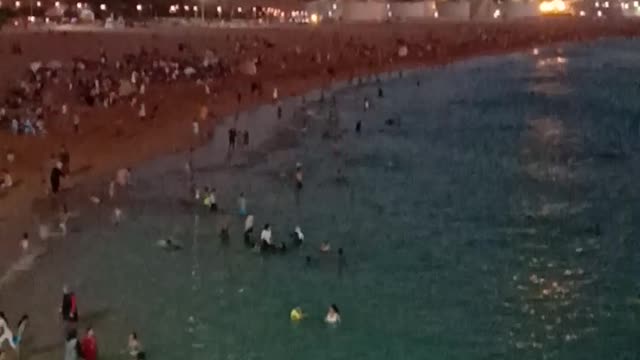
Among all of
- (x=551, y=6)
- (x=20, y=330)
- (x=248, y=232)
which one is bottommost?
(x=551, y=6)

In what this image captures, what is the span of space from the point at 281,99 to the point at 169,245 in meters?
31.8

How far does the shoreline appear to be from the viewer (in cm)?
3008

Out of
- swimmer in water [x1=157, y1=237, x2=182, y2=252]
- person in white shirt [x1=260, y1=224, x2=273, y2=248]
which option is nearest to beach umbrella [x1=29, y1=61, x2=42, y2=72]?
swimmer in water [x1=157, y1=237, x2=182, y2=252]

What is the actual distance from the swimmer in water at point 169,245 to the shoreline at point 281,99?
299 cm

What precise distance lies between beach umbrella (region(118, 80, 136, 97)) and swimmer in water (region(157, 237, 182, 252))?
82.2ft

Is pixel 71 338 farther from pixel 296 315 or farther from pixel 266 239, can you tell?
pixel 266 239

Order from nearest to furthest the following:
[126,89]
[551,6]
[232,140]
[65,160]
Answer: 1. [65,160]
2. [232,140]
3. [126,89]
4. [551,6]

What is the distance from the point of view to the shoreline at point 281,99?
30078mm

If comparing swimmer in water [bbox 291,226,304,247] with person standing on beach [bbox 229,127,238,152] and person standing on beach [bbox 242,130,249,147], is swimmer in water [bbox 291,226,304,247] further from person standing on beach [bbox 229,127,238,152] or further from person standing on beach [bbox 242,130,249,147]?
person standing on beach [bbox 242,130,249,147]

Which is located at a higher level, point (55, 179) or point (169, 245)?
→ point (55, 179)

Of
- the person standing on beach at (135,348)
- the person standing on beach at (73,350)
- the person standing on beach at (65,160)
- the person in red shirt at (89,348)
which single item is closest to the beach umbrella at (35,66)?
the person standing on beach at (65,160)

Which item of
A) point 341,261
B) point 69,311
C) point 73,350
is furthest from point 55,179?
point 73,350

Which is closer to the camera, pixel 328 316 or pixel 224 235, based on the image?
pixel 328 316

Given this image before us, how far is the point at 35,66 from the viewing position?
59562 mm
